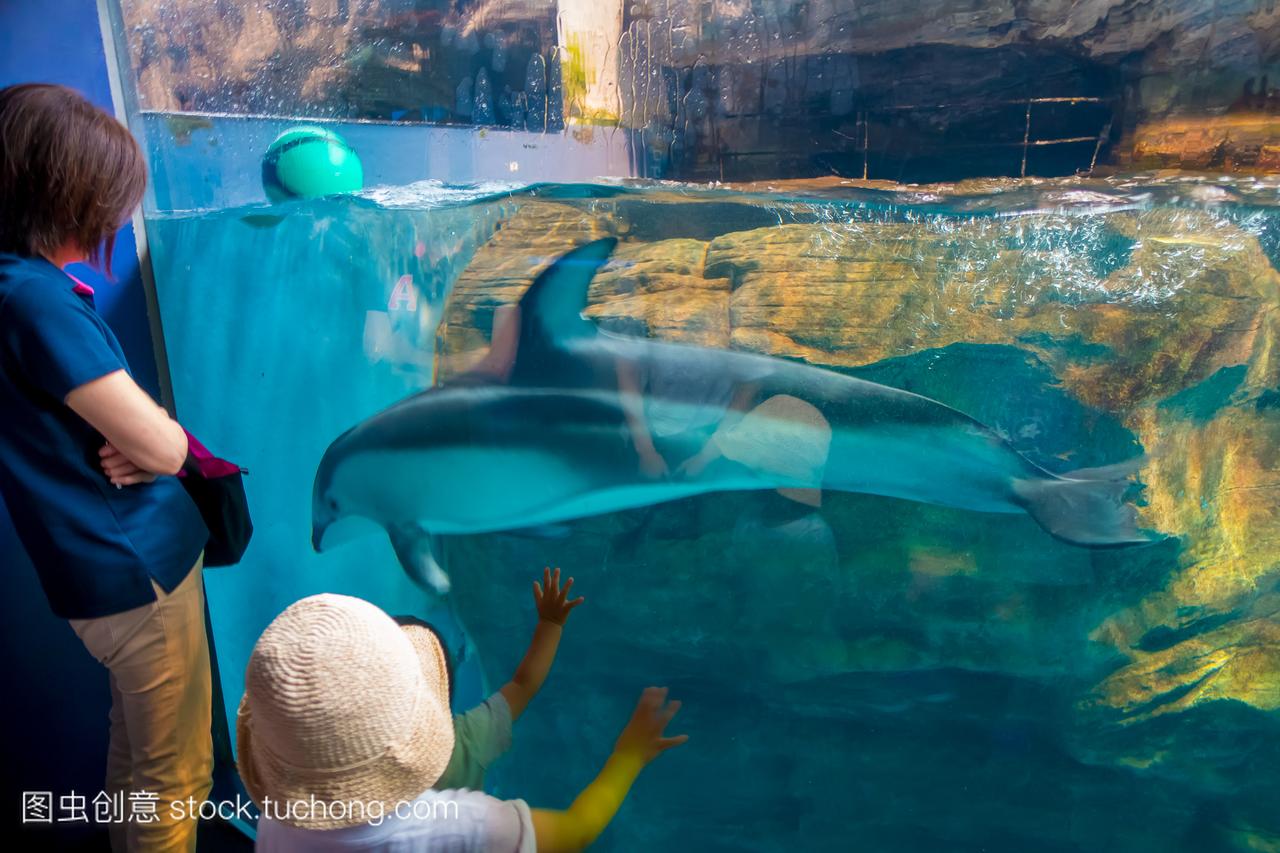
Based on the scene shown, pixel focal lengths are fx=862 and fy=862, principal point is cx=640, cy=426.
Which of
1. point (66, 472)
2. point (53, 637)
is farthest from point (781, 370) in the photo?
point (53, 637)

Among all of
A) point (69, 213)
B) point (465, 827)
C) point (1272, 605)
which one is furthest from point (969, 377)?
point (69, 213)

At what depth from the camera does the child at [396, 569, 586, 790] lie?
5.80 ft

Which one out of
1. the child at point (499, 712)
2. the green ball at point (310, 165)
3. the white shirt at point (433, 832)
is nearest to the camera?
the white shirt at point (433, 832)

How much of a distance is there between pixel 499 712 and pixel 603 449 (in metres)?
0.80

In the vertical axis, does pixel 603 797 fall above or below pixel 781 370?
below

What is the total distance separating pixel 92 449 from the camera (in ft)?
5.85

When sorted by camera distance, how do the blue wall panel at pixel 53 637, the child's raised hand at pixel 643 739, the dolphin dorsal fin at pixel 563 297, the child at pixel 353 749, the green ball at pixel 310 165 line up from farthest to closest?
the green ball at pixel 310 165 → the blue wall panel at pixel 53 637 → the dolphin dorsal fin at pixel 563 297 → the child's raised hand at pixel 643 739 → the child at pixel 353 749

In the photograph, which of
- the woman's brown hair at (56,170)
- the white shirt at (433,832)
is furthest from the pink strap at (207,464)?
the white shirt at (433,832)

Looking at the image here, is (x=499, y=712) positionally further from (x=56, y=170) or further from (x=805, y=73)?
(x=805, y=73)

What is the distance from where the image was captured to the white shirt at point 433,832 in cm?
130

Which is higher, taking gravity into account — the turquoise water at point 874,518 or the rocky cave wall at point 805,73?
the rocky cave wall at point 805,73

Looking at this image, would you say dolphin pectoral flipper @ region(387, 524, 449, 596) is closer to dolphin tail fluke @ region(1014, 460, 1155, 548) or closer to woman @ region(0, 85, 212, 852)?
woman @ region(0, 85, 212, 852)

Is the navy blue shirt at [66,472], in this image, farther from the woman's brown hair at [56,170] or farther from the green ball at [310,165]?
the green ball at [310,165]

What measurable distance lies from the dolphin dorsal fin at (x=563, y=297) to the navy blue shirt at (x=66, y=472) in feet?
3.13
